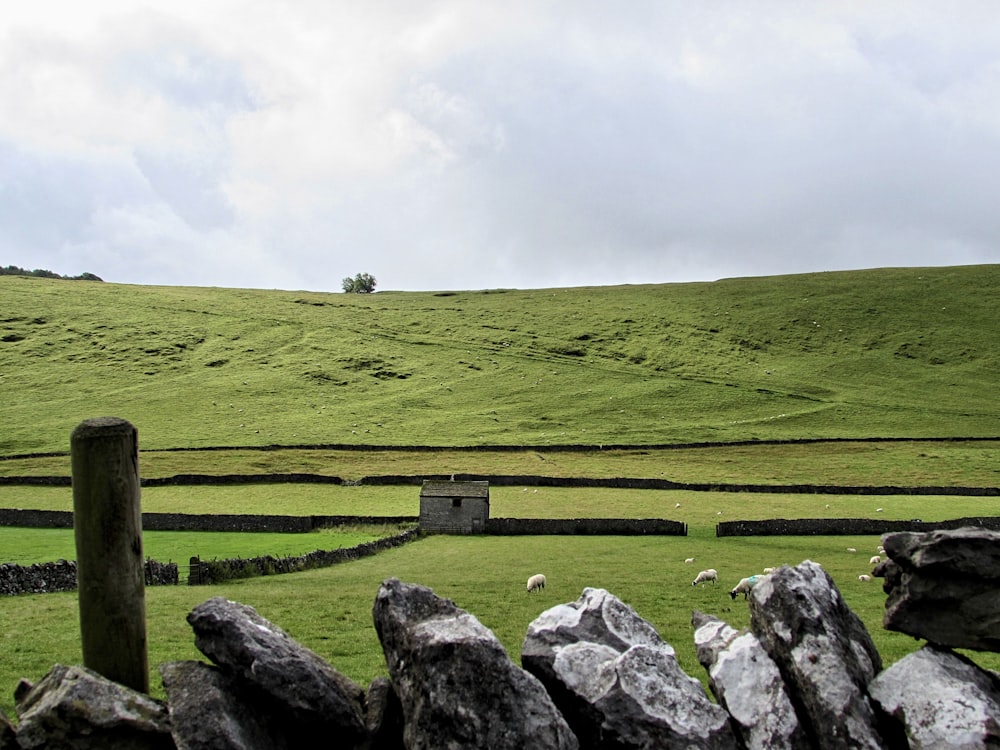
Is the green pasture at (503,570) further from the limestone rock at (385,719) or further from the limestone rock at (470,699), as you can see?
the limestone rock at (470,699)

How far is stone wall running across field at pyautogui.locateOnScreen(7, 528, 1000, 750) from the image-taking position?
855 centimetres

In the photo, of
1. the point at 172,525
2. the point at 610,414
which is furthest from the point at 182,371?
the point at 172,525

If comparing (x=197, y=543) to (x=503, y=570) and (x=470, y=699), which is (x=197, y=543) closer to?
(x=503, y=570)

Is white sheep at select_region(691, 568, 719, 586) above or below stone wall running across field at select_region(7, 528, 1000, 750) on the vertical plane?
below

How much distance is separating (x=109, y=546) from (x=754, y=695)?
674cm

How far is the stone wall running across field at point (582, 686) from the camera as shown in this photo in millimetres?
8547

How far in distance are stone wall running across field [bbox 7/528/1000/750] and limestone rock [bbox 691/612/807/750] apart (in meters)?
0.01

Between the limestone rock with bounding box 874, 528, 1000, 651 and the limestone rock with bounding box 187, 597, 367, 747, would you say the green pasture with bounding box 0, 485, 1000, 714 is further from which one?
the limestone rock with bounding box 874, 528, 1000, 651

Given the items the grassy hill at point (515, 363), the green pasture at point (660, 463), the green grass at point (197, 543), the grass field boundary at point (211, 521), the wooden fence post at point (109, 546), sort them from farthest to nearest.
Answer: the grassy hill at point (515, 363), the green pasture at point (660, 463), the grass field boundary at point (211, 521), the green grass at point (197, 543), the wooden fence post at point (109, 546)

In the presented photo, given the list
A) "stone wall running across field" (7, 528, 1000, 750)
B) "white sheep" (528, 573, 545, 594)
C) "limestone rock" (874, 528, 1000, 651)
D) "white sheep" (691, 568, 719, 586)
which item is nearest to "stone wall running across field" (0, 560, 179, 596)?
"white sheep" (528, 573, 545, 594)

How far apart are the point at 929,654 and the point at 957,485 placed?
192 feet

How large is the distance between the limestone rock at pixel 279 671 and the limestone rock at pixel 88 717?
0.78m

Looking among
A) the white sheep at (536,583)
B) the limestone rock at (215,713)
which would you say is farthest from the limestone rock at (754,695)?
the white sheep at (536,583)

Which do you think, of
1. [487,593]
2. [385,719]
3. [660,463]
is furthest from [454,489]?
[385,719]
